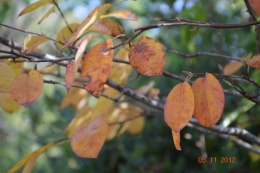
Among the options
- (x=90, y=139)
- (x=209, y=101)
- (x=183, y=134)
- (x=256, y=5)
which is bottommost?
(x=183, y=134)

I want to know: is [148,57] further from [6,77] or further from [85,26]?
[6,77]

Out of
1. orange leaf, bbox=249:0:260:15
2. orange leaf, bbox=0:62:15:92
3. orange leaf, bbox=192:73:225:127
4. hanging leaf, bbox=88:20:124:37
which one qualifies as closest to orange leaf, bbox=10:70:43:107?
orange leaf, bbox=0:62:15:92

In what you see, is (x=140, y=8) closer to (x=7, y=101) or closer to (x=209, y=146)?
(x=209, y=146)

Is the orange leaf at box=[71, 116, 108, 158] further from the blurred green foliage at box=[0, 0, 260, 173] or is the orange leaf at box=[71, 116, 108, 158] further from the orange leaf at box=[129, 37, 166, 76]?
the blurred green foliage at box=[0, 0, 260, 173]

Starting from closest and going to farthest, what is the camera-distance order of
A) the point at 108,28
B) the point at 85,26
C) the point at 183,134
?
the point at 85,26, the point at 108,28, the point at 183,134

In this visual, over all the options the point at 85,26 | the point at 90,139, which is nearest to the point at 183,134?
the point at 90,139

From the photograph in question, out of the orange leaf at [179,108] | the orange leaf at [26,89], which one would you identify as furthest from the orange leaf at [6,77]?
the orange leaf at [179,108]
